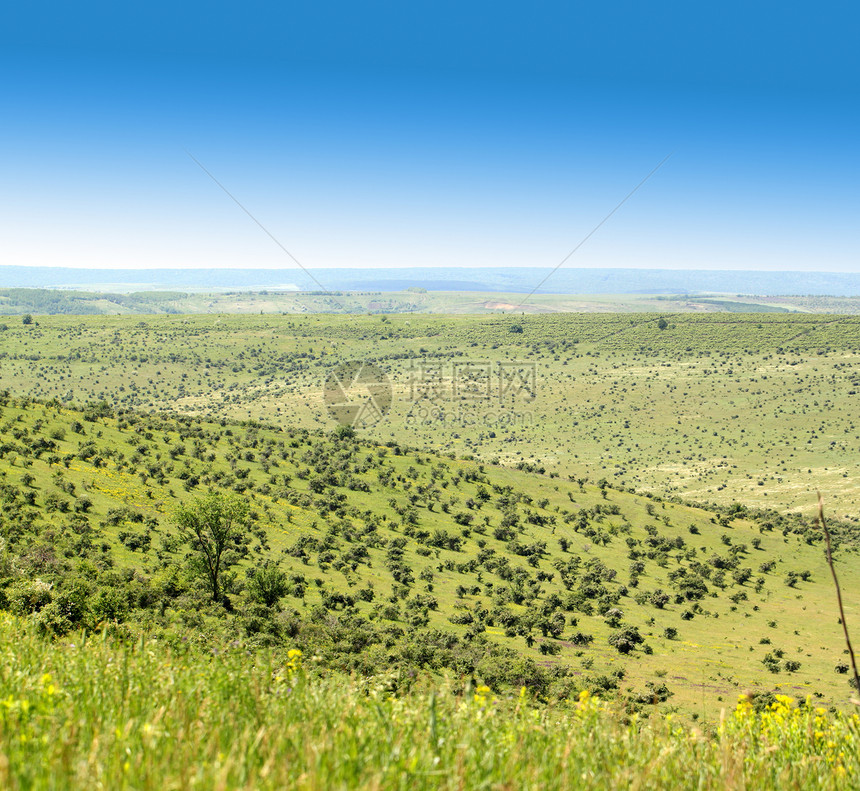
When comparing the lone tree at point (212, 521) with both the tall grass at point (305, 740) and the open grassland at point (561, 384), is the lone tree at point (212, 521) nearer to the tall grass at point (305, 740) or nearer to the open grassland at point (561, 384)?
the tall grass at point (305, 740)

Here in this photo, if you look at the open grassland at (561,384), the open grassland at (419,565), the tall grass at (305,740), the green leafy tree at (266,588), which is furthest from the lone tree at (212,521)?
the open grassland at (561,384)

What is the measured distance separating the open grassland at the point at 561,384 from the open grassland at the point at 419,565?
90.2 feet

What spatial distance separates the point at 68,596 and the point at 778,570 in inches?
2195

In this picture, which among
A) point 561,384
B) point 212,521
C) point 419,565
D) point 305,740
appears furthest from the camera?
point 561,384

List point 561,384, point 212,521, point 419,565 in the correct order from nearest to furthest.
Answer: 1. point 212,521
2. point 419,565
3. point 561,384

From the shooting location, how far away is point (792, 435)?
10119 cm

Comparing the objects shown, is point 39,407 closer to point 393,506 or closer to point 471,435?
point 393,506

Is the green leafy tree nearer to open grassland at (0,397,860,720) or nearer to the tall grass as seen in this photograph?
open grassland at (0,397,860,720)

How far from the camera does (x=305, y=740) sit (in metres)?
3.69

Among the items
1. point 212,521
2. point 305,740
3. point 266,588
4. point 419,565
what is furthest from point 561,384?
point 305,740

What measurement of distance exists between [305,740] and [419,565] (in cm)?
4018

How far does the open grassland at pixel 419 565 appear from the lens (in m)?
23.4

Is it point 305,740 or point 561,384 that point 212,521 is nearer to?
point 305,740

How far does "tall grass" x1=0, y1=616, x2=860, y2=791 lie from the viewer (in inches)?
130
